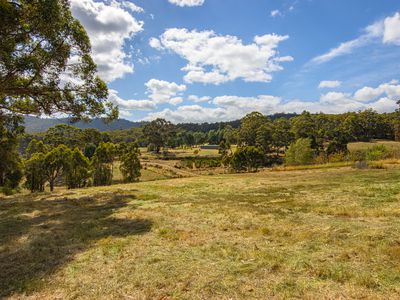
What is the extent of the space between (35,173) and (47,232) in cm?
3504

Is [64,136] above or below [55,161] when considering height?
above

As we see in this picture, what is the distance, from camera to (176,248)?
6453 mm

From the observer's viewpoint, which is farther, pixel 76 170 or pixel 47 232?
pixel 76 170

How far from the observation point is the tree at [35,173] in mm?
37594

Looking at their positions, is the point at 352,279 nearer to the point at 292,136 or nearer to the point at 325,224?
the point at 325,224

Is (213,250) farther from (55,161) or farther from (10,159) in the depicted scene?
(55,161)

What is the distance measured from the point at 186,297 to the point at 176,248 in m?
2.20

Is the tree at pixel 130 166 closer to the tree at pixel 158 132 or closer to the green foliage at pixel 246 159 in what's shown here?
the green foliage at pixel 246 159

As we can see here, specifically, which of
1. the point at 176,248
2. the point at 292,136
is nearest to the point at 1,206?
the point at 176,248

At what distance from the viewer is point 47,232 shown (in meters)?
8.38

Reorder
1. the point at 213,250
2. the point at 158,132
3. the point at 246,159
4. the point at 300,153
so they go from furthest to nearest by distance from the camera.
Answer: the point at 158,132 < the point at 246,159 < the point at 300,153 < the point at 213,250

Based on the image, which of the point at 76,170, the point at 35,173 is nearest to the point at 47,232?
the point at 76,170

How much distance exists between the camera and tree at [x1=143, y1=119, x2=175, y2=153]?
4154 inches

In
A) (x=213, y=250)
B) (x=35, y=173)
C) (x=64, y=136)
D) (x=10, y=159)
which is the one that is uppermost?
(x=64, y=136)
